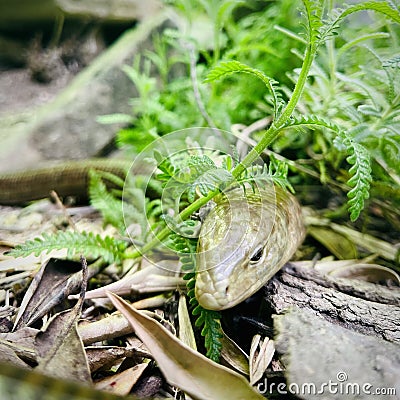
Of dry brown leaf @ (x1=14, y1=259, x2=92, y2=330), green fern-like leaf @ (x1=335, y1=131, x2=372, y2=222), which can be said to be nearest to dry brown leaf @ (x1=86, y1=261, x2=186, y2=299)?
dry brown leaf @ (x1=14, y1=259, x2=92, y2=330)

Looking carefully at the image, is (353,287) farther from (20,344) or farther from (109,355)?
(20,344)

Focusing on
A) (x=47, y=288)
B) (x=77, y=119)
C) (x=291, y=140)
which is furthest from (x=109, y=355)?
(x=77, y=119)

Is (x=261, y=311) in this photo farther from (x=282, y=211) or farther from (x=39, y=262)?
(x=39, y=262)

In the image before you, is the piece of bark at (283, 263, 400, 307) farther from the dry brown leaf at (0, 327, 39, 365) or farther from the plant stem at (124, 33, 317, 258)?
the dry brown leaf at (0, 327, 39, 365)

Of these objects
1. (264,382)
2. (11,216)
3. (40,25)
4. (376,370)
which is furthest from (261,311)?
(40,25)

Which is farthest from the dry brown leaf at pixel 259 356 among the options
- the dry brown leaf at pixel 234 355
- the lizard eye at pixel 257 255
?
the lizard eye at pixel 257 255

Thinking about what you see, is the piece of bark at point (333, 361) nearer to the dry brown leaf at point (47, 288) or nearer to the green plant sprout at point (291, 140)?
the green plant sprout at point (291, 140)
